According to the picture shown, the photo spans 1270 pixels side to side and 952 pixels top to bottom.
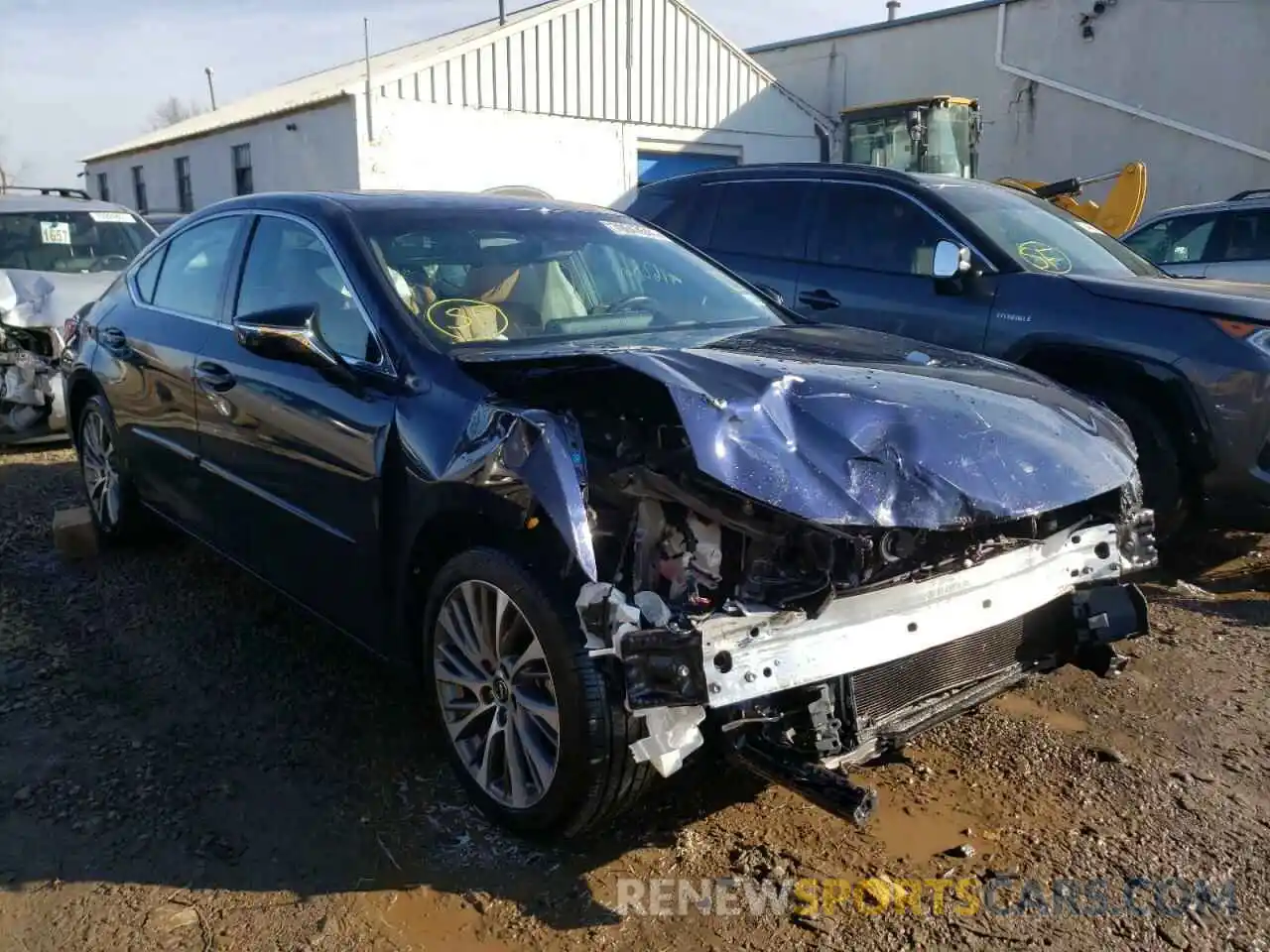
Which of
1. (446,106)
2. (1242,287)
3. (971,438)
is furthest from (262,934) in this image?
(446,106)

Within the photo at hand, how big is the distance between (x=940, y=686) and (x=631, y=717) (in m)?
0.89

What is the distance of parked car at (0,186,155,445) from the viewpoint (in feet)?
24.8

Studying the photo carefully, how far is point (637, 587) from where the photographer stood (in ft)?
8.59

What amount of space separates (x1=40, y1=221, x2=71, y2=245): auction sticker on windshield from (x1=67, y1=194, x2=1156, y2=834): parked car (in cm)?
597

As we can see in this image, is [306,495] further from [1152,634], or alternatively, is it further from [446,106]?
[446,106]

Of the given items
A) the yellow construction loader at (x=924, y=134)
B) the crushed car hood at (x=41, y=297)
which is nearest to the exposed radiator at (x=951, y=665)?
the crushed car hood at (x=41, y=297)

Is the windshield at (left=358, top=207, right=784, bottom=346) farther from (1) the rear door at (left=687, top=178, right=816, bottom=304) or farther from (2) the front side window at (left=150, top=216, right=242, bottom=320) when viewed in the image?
(1) the rear door at (left=687, top=178, right=816, bottom=304)

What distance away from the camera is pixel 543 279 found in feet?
12.4

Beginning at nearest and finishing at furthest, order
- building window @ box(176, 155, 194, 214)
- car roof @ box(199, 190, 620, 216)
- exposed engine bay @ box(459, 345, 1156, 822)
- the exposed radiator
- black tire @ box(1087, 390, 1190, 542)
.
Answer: exposed engine bay @ box(459, 345, 1156, 822)
the exposed radiator
car roof @ box(199, 190, 620, 216)
black tire @ box(1087, 390, 1190, 542)
building window @ box(176, 155, 194, 214)

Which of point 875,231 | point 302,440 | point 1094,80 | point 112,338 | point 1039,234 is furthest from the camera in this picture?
point 1094,80

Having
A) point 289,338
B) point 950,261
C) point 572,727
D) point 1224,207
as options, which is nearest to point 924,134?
point 1224,207

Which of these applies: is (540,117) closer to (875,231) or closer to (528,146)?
(528,146)

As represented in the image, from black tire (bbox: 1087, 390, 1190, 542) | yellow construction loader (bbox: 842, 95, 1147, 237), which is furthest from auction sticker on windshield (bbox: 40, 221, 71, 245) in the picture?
yellow construction loader (bbox: 842, 95, 1147, 237)

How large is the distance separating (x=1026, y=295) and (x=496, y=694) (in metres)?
3.64
